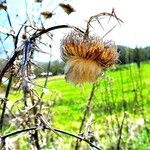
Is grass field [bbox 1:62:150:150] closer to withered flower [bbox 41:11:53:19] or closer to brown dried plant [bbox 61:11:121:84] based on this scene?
brown dried plant [bbox 61:11:121:84]

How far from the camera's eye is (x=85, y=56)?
193cm

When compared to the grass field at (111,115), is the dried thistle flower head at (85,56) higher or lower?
higher

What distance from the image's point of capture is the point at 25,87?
181 cm

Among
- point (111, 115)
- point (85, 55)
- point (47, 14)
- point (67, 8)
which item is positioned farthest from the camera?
point (111, 115)

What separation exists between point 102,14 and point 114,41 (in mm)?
169

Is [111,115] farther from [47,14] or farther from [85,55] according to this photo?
[85,55]

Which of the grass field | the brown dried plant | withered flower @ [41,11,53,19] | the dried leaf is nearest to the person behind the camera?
the brown dried plant

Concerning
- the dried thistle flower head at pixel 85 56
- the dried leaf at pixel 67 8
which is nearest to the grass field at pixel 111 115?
the dried thistle flower head at pixel 85 56

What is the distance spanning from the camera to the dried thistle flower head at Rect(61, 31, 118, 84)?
6.21ft

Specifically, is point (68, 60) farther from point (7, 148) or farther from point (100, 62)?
point (7, 148)

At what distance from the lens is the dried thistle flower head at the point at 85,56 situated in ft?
6.21

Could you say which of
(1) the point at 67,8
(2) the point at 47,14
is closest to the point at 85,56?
(1) the point at 67,8

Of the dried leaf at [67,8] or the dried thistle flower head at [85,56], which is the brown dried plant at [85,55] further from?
the dried leaf at [67,8]

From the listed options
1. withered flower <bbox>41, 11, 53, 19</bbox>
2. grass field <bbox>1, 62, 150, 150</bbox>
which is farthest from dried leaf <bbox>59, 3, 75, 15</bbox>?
grass field <bbox>1, 62, 150, 150</bbox>
